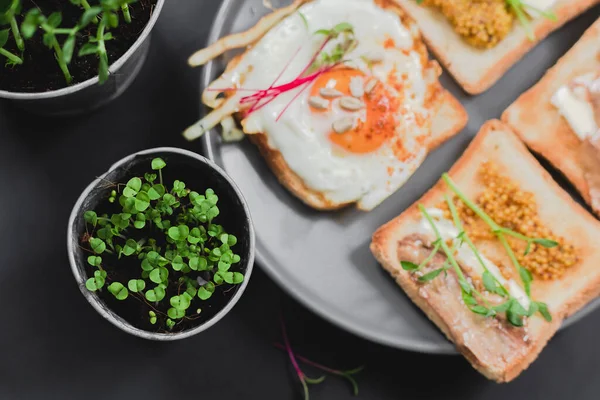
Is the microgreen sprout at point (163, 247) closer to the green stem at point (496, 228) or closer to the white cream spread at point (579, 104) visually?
the green stem at point (496, 228)

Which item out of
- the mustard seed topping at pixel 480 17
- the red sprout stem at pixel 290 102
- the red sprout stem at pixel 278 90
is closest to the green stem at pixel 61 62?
the red sprout stem at pixel 278 90

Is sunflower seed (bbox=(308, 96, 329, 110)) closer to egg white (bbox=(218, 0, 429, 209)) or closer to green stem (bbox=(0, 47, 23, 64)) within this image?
egg white (bbox=(218, 0, 429, 209))

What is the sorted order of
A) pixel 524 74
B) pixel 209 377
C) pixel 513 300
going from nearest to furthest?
pixel 513 300 → pixel 209 377 → pixel 524 74

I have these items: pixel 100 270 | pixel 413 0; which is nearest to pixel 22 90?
pixel 100 270

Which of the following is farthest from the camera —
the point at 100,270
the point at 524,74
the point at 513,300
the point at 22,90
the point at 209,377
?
the point at 524,74

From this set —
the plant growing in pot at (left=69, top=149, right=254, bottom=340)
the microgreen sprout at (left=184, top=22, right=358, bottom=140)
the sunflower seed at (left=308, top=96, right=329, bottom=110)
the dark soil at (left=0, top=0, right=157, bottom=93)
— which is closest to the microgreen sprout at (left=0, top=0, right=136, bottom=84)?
the dark soil at (left=0, top=0, right=157, bottom=93)

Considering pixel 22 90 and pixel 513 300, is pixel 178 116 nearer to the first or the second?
pixel 22 90
